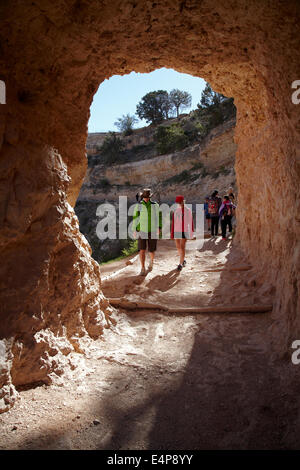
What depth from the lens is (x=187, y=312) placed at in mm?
3961

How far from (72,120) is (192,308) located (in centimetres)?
296

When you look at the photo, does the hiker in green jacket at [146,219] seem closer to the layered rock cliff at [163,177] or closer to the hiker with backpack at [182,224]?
the hiker with backpack at [182,224]

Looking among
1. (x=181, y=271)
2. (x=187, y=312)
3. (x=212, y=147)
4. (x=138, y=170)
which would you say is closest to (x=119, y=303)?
(x=187, y=312)

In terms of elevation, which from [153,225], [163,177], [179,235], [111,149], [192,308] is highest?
Result: [111,149]

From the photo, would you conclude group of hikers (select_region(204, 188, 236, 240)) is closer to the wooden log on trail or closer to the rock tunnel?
the rock tunnel

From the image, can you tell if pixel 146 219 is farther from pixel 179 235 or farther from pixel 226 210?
pixel 226 210

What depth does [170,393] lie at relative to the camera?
7.57ft

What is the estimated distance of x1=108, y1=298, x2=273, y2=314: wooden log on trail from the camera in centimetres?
363

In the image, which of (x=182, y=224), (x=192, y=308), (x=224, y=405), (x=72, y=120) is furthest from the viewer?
(x=182, y=224)

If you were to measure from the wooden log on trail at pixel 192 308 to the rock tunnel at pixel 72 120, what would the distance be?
0.99ft

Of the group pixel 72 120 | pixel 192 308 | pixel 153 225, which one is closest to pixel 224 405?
pixel 192 308

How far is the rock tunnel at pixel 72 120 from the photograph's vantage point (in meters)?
2.29

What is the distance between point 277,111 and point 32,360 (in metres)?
3.61

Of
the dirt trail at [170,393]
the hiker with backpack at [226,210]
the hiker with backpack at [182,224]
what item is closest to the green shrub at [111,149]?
the hiker with backpack at [226,210]
